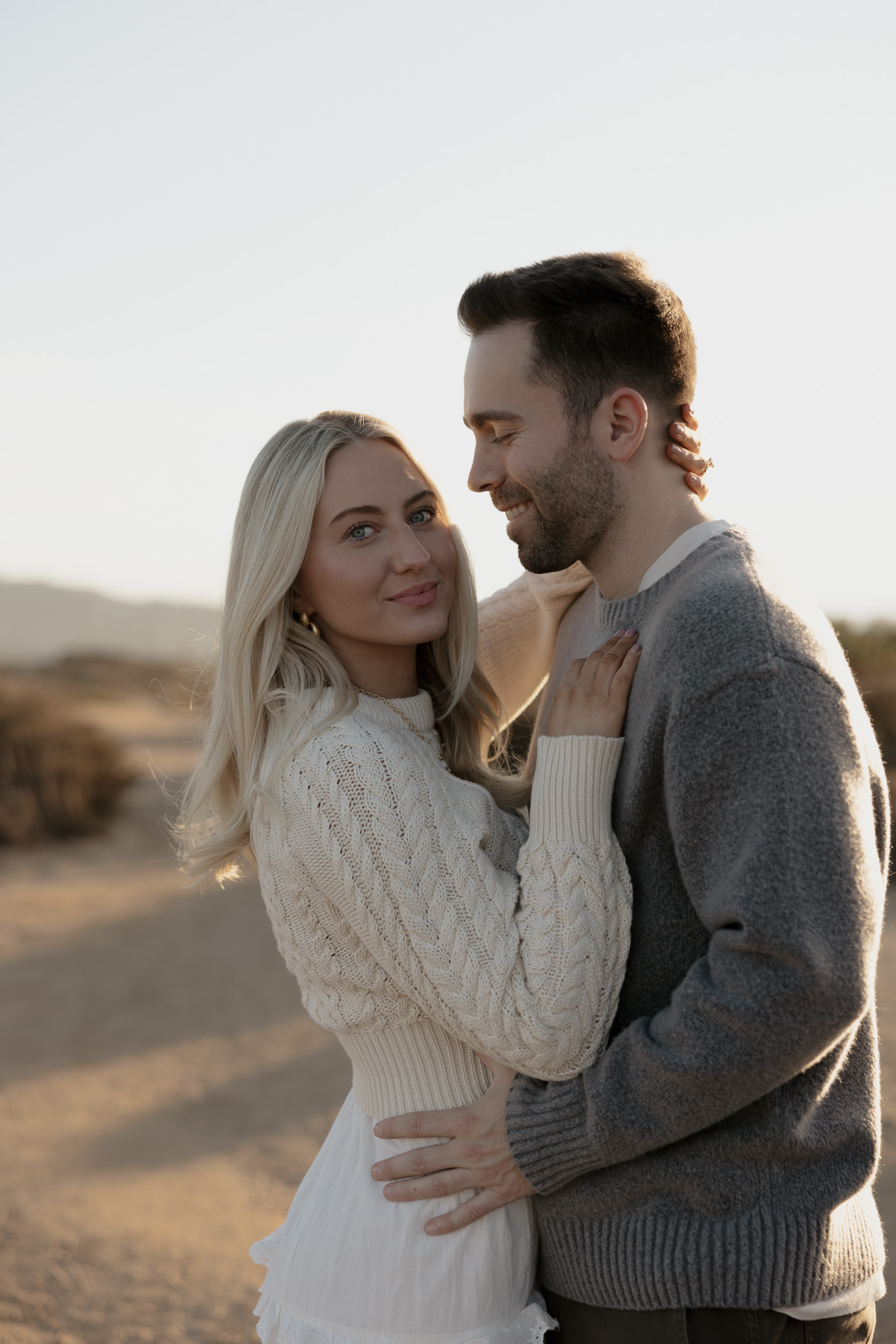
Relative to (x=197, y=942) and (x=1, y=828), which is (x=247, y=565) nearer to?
(x=197, y=942)

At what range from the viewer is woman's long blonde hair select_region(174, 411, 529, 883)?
223 centimetres

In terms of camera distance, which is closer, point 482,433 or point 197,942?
point 482,433

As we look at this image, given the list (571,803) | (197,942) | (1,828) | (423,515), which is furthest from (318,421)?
(1,828)

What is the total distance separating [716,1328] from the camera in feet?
5.80

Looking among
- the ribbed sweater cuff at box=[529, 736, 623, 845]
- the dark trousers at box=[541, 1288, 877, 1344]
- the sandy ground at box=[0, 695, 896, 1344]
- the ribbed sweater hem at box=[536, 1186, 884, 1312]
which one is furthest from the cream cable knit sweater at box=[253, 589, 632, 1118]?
the sandy ground at box=[0, 695, 896, 1344]

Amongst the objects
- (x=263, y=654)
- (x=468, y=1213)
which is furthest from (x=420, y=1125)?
(x=263, y=654)

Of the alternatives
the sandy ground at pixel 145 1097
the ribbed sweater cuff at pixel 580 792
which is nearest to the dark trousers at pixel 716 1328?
the ribbed sweater cuff at pixel 580 792

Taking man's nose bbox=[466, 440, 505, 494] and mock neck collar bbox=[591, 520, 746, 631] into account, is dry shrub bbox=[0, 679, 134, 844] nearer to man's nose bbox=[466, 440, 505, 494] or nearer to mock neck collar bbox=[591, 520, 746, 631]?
man's nose bbox=[466, 440, 505, 494]

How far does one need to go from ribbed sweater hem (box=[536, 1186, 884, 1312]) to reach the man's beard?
46.2 inches

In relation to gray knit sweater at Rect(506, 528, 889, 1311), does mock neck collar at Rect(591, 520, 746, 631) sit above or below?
above

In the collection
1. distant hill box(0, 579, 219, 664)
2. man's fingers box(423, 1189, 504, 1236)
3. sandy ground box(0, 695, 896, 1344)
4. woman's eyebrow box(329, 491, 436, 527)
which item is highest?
woman's eyebrow box(329, 491, 436, 527)

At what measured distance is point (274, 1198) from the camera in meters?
5.73

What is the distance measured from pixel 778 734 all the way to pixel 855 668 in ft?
49.6

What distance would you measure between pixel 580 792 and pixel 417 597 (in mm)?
658
